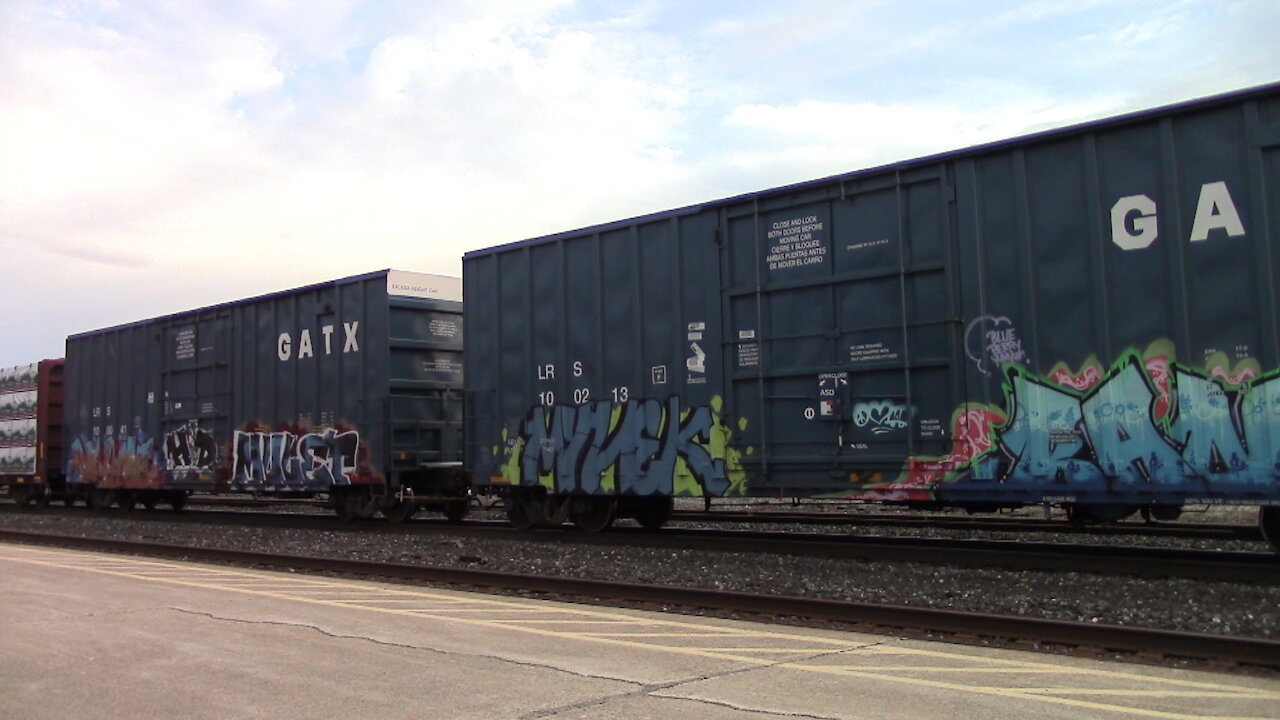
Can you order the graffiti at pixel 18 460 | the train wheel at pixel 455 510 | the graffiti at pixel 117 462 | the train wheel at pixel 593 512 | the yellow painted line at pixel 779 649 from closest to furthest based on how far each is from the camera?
the yellow painted line at pixel 779 649 < the train wheel at pixel 593 512 < the train wheel at pixel 455 510 < the graffiti at pixel 117 462 < the graffiti at pixel 18 460

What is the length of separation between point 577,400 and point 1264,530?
323 inches

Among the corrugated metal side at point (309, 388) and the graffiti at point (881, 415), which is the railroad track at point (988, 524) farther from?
the corrugated metal side at point (309, 388)

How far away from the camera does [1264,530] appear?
9.38 metres

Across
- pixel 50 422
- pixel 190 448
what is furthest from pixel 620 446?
pixel 50 422

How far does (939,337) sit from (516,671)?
6.50 m

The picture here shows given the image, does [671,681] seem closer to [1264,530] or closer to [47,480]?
[1264,530]

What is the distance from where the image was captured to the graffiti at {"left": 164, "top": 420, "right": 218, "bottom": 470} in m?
20.2

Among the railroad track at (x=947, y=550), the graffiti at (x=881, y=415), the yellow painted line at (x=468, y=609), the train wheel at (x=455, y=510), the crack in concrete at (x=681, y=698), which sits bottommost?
the crack in concrete at (x=681, y=698)

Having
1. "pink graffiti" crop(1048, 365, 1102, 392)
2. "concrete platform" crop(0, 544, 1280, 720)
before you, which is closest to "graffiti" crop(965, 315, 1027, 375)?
"pink graffiti" crop(1048, 365, 1102, 392)

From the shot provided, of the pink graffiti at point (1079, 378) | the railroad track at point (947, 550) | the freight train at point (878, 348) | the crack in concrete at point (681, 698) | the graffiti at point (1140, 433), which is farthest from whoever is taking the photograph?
the pink graffiti at point (1079, 378)

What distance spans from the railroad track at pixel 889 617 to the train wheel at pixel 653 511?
444 cm

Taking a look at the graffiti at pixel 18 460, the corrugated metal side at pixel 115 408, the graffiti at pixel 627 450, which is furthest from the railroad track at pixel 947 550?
the graffiti at pixel 18 460

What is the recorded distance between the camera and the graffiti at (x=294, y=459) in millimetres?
17484

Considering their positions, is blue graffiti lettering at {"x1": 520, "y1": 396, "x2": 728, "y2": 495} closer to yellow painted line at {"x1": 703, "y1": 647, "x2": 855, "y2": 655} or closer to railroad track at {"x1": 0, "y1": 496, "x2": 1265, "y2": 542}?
railroad track at {"x1": 0, "y1": 496, "x2": 1265, "y2": 542}
